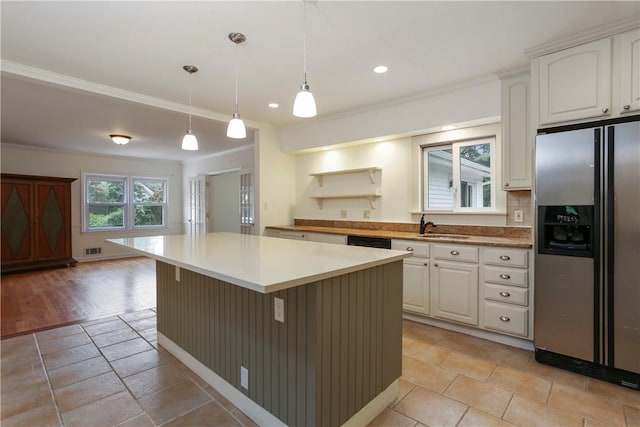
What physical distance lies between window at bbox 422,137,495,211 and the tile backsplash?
18 cm

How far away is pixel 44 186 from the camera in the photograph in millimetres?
5871

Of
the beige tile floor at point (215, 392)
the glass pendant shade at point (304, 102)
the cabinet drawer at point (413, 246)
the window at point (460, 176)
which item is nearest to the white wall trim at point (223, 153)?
the window at point (460, 176)

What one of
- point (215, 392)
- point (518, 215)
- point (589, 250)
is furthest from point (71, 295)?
point (589, 250)

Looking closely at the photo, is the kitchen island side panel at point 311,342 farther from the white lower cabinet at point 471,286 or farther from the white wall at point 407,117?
the white wall at point 407,117

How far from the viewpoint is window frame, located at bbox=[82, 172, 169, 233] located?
267 inches

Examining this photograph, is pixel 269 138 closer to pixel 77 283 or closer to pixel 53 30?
pixel 53 30

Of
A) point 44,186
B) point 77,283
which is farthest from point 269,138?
point 44,186

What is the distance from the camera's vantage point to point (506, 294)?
8.73 feet

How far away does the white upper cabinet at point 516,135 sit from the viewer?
9.02ft

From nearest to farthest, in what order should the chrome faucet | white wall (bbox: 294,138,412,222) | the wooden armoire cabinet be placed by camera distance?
the chrome faucet
white wall (bbox: 294,138,412,222)
the wooden armoire cabinet

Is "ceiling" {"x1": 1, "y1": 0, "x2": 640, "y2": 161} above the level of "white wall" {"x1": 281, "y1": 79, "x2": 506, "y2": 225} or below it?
above

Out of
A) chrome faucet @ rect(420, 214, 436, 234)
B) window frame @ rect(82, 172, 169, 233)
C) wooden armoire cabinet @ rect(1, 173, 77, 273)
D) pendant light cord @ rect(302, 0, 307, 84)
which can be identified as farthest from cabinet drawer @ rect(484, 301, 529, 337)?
window frame @ rect(82, 172, 169, 233)

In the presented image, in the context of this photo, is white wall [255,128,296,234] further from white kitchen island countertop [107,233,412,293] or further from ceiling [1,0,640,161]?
white kitchen island countertop [107,233,412,293]

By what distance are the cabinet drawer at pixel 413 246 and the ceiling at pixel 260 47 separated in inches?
61.5
